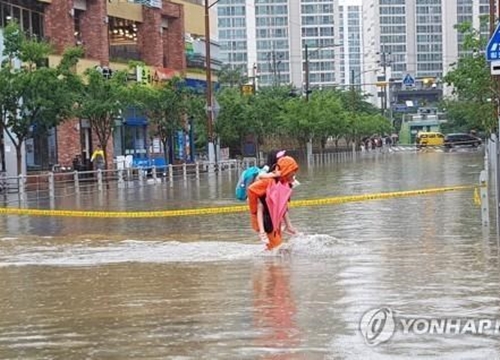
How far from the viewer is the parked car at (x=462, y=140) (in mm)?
96625

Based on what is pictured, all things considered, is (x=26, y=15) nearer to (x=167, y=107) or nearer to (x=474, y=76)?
(x=167, y=107)

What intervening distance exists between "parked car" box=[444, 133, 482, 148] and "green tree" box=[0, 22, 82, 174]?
6732cm

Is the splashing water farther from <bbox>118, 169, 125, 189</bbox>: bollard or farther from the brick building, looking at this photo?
the brick building

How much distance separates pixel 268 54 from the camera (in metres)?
168

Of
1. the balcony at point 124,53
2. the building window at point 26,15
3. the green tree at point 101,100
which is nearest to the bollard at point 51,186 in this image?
the green tree at point 101,100

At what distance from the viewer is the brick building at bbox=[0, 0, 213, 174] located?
45.2m

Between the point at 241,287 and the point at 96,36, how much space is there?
40.5m

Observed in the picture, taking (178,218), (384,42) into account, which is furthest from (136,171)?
(384,42)

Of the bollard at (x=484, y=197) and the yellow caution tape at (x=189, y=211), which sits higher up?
the bollard at (x=484, y=197)

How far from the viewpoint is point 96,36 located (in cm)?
4994

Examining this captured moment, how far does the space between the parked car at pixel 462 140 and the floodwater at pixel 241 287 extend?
3069 inches

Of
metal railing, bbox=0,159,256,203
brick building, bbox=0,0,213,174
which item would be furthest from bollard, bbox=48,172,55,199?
brick building, bbox=0,0,213,174

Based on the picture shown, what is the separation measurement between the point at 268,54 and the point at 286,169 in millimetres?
154957

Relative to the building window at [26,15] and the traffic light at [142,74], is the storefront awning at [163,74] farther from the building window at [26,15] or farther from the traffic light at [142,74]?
the building window at [26,15]
